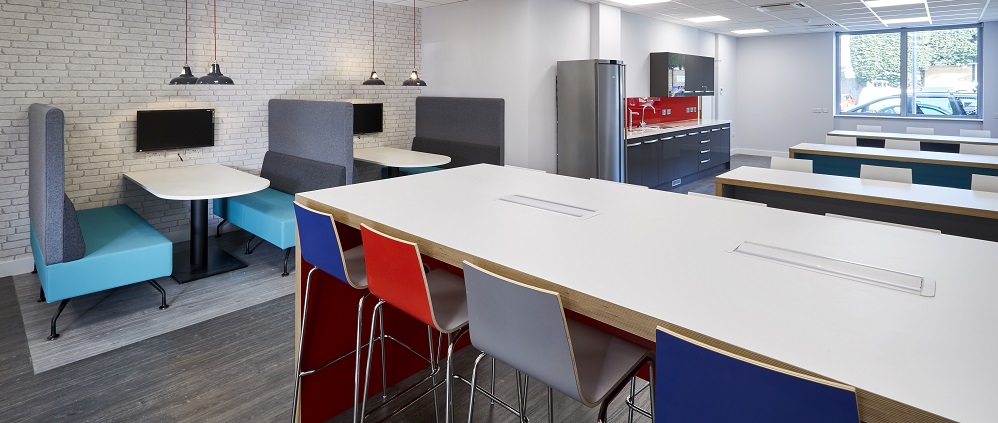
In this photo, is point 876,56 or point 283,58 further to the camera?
point 876,56

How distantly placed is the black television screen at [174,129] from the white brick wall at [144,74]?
115 mm

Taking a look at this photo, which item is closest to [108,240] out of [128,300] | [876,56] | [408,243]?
[128,300]

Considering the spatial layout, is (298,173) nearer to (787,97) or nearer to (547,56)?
(547,56)

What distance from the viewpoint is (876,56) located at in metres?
10.6

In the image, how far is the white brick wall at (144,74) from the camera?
15.3 feet

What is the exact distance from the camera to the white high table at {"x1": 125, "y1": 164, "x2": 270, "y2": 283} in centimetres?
440

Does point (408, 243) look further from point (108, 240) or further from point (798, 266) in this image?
point (108, 240)

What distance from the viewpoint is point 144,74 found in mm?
5262

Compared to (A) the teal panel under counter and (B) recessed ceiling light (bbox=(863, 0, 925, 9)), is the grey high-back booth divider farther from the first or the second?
(B) recessed ceiling light (bbox=(863, 0, 925, 9))

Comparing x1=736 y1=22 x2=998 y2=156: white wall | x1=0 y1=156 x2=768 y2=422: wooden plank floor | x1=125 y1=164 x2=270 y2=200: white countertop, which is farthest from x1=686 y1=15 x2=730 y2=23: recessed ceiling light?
x1=0 y1=156 x2=768 y2=422: wooden plank floor

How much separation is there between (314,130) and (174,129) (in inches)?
55.7

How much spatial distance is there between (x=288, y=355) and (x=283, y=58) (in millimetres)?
4028

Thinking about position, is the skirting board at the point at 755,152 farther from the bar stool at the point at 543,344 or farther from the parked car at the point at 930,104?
the bar stool at the point at 543,344

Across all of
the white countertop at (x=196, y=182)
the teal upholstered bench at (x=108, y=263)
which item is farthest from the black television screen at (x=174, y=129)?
the teal upholstered bench at (x=108, y=263)
